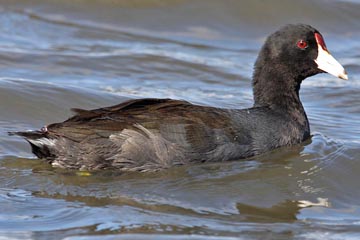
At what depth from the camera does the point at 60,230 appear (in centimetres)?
598


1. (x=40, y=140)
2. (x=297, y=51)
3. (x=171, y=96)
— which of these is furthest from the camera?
(x=171, y=96)

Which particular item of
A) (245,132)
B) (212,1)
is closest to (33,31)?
(212,1)

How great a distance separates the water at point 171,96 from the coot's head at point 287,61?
57cm

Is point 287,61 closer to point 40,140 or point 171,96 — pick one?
point 171,96

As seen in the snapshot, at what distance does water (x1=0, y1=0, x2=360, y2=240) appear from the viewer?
624 cm

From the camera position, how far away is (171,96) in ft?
32.5

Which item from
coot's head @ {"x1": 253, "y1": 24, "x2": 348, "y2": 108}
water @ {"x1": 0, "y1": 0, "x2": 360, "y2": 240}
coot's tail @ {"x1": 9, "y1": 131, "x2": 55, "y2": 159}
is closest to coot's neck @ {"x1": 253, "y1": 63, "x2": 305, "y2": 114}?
coot's head @ {"x1": 253, "y1": 24, "x2": 348, "y2": 108}

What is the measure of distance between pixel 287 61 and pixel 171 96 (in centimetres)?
200

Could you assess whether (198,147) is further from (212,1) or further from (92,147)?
(212,1)

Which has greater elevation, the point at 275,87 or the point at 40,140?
the point at 275,87

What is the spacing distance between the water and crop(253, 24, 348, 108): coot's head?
0.57 metres

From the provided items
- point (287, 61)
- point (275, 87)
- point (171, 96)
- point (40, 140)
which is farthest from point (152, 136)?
point (171, 96)

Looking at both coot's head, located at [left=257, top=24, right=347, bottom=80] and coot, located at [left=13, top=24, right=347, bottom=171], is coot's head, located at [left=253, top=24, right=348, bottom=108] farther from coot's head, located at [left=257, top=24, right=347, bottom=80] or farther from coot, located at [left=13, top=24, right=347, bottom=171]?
coot, located at [left=13, top=24, right=347, bottom=171]

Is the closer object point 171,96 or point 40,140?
point 40,140
